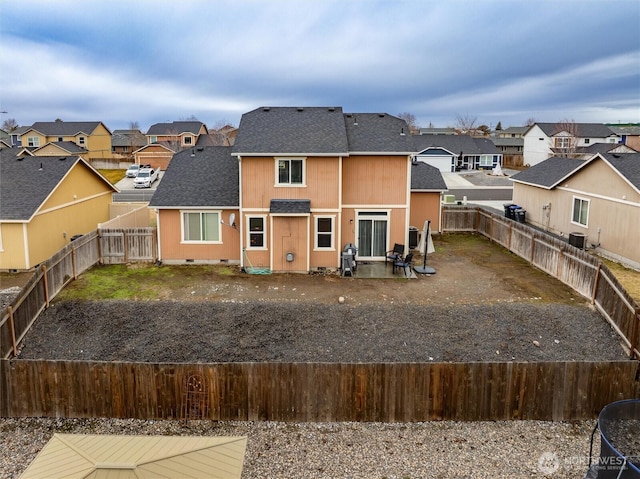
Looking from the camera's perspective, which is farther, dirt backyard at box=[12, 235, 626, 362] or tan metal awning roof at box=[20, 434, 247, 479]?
dirt backyard at box=[12, 235, 626, 362]

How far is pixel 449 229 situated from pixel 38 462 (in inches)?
1024

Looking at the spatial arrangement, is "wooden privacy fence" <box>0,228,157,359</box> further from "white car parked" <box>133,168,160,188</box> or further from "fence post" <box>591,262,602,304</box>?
"white car parked" <box>133,168,160,188</box>

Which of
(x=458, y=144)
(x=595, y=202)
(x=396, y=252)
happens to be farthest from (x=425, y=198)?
(x=458, y=144)

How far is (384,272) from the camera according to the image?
20266 millimetres

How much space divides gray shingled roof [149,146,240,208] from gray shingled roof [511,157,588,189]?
59.2 feet

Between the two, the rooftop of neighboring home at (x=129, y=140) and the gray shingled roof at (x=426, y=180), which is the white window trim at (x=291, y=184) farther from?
the rooftop of neighboring home at (x=129, y=140)

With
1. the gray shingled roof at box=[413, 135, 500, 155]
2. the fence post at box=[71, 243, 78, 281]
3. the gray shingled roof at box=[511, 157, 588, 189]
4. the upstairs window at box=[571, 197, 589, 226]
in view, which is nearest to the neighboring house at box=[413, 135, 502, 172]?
the gray shingled roof at box=[413, 135, 500, 155]

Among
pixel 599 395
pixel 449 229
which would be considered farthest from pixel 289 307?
pixel 449 229

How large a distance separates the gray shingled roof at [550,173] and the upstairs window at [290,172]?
15.3 m

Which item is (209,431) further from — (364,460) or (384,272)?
(384,272)

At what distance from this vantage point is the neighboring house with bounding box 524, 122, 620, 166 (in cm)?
7119

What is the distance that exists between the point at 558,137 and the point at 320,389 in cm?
7245

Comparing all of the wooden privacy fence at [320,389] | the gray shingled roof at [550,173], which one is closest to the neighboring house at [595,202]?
the gray shingled roof at [550,173]

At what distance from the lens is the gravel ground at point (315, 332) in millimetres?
12930
